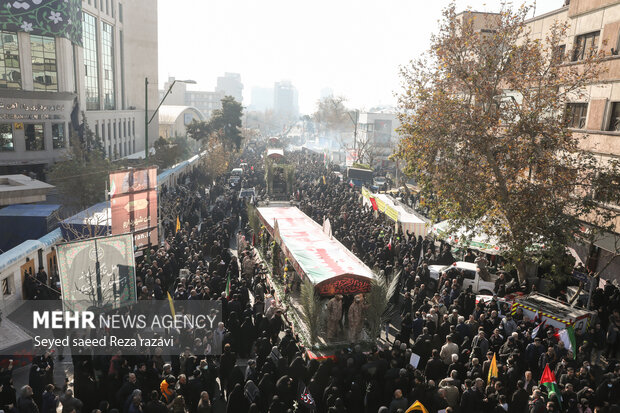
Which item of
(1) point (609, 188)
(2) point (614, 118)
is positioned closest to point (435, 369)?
(1) point (609, 188)

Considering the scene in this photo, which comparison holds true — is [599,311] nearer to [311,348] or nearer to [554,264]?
[554,264]

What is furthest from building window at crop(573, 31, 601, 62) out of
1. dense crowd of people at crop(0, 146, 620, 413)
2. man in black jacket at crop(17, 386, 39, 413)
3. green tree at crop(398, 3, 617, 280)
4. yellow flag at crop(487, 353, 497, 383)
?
man in black jacket at crop(17, 386, 39, 413)

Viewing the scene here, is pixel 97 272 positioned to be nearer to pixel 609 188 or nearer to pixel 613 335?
pixel 613 335

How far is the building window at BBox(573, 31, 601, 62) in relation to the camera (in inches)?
746

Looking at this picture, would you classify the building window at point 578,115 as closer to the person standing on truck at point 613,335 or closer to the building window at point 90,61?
the person standing on truck at point 613,335

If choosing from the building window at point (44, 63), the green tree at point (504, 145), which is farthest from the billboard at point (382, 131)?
the green tree at point (504, 145)

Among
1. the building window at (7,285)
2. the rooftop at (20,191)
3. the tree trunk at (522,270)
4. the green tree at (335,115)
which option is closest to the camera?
the building window at (7,285)

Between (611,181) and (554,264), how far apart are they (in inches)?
119

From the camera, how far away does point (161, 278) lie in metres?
14.6

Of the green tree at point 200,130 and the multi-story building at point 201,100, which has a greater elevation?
the multi-story building at point 201,100

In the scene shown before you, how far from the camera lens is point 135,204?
14727mm

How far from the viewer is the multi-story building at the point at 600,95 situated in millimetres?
17578

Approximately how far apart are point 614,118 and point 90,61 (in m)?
41.8

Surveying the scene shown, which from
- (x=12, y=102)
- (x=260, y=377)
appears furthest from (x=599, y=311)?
(x=12, y=102)
